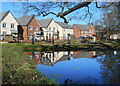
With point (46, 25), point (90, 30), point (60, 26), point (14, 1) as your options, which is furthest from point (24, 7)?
point (90, 30)

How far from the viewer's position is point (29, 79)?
331 cm

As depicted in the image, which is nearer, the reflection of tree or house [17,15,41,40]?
the reflection of tree

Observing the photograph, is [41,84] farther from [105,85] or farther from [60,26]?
[60,26]

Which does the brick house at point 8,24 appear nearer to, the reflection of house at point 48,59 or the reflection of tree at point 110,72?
the reflection of house at point 48,59

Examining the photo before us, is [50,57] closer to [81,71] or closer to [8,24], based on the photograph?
[81,71]

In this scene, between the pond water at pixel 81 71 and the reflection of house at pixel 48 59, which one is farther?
the reflection of house at pixel 48 59

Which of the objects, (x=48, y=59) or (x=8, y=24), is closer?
(x=48, y=59)

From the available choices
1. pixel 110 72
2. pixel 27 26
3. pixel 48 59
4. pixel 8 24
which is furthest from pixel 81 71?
pixel 27 26

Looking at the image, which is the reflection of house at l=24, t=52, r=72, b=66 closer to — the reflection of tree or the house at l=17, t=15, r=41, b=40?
the reflection of tree

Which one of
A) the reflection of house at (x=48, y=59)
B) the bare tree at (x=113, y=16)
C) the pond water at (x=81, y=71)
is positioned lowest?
the pond water at (x=81, y=71)

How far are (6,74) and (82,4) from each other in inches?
224

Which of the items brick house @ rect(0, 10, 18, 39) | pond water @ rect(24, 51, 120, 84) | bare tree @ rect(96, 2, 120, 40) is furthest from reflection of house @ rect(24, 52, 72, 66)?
brick house @ rect(0, 10, 18, 39)

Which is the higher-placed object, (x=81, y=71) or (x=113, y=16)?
(x=113, y=16)

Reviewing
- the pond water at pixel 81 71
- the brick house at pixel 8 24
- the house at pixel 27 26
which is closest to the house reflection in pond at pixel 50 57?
the pond water at pixel 81 71
